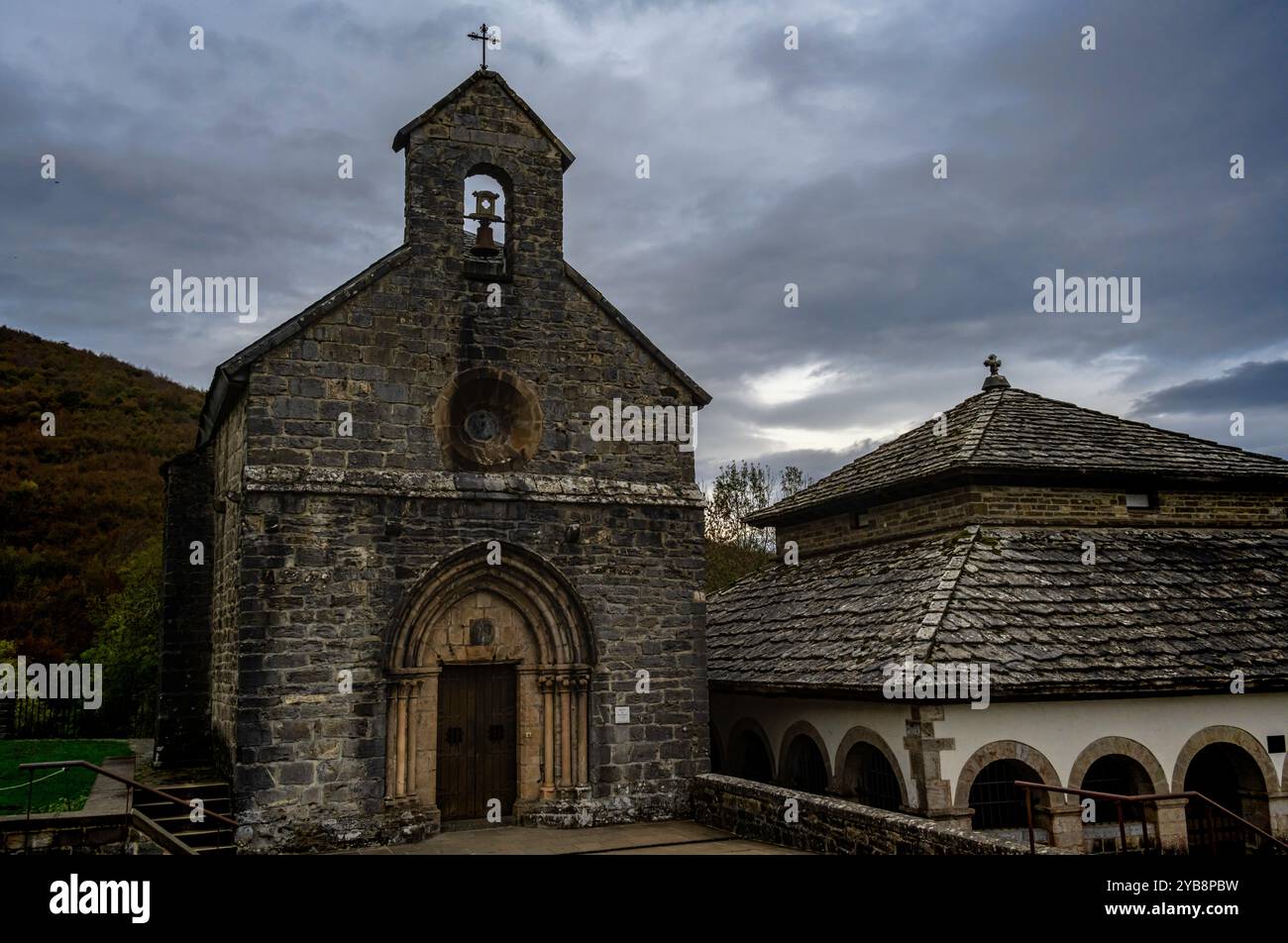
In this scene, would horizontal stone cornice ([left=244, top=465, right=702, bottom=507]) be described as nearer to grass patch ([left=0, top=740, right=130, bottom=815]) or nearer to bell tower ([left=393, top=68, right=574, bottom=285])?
bell tower ([left=393, top=68, right=574, bottom=285])

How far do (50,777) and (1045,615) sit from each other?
44.9 ft

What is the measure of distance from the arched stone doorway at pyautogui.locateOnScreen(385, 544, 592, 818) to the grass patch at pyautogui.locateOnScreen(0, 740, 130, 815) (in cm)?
417

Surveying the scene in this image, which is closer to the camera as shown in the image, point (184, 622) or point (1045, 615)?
point (1045, 615)

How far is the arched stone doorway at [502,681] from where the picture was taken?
38.9 ft

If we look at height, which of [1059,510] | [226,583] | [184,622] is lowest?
[184,622]

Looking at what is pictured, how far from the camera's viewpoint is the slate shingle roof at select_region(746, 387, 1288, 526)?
14547mm

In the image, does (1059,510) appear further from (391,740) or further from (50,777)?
(50,777)

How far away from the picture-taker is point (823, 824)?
10.0 meters

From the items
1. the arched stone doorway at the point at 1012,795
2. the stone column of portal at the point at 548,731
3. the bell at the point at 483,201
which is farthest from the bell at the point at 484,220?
the arched stone doorway at the point at 1012,795

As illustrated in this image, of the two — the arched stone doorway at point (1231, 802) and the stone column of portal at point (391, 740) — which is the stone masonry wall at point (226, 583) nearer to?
the stone column of portal at point (391, 740)

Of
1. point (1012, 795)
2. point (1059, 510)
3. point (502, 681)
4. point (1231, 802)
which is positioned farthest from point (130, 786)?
point (1231, 802)

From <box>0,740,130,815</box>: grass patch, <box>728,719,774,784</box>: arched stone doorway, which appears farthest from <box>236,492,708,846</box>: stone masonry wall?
<box>728,719,774,784</box>: arched stone doorway

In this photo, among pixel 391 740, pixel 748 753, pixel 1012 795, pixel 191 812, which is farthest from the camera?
pixel 748 753
